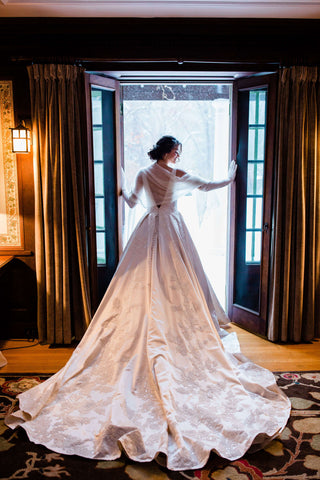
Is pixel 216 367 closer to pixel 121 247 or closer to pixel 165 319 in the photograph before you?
pixel 165 319

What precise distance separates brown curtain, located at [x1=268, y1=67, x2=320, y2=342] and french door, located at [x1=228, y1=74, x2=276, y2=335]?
94mm

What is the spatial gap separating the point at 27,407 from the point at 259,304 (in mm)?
2188

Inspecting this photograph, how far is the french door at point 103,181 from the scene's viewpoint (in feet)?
11.9

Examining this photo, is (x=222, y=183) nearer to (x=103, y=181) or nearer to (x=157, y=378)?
(x=103, y=181)

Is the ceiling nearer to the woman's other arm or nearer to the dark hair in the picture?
the dark hair

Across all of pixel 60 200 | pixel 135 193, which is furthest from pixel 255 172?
pixel 60 200

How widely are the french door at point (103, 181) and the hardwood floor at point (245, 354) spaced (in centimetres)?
57

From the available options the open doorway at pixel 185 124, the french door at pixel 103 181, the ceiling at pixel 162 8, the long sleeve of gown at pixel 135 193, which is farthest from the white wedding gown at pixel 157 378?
the ceiling at pixel 162 8

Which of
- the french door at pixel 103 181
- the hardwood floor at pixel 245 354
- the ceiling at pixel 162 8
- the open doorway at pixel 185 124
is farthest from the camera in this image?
the open doorway at pixel 185 124

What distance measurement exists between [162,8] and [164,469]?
9.97 ft

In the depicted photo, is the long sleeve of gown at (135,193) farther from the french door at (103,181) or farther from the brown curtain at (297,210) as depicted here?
the brown curtain at (297,210)

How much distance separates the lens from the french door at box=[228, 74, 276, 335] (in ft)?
12.1

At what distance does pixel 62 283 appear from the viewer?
365 cm

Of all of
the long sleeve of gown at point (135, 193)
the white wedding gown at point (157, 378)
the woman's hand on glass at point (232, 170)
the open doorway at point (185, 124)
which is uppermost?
the open doorway at point (185, 124)
